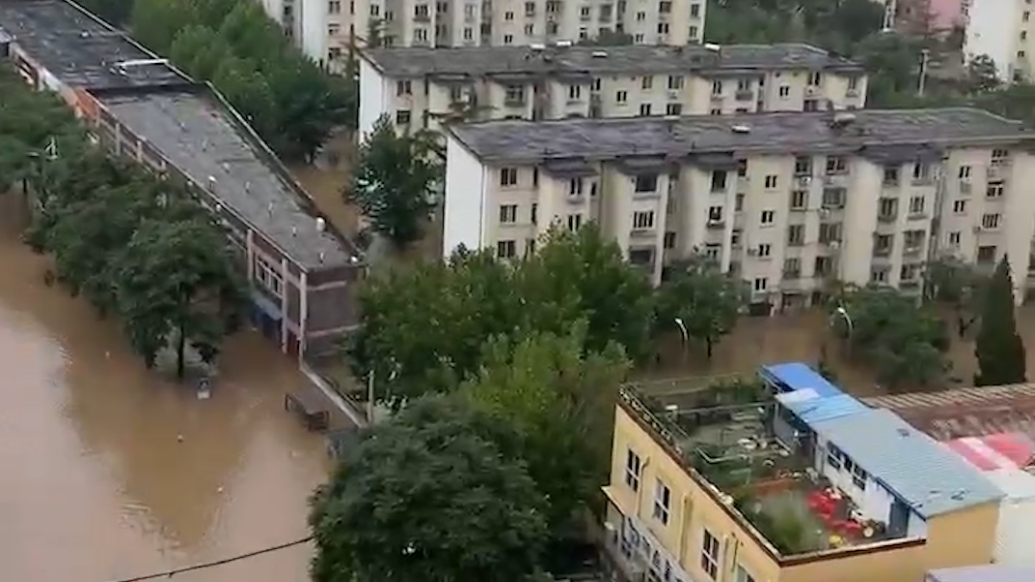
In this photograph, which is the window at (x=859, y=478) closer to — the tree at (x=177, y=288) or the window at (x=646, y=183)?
the window at (x=646, y=183)

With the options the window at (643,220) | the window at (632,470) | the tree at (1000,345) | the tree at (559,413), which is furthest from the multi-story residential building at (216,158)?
the tree at (1000,345)

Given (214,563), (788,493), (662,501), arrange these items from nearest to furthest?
1. (788,493)
2. (662,501)
3. (214,563)

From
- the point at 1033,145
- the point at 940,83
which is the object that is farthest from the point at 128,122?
the point at 940,83

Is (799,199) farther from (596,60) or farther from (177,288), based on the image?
(177,288)

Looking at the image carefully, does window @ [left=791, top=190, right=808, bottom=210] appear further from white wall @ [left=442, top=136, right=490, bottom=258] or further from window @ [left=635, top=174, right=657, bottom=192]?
white wall @ [left=442, top=136, right=490, bottom=258]

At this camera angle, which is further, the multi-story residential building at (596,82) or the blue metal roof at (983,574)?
the multi-story residential building at (596,82)

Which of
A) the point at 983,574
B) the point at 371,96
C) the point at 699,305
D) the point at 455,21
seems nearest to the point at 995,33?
the point at 455,21
